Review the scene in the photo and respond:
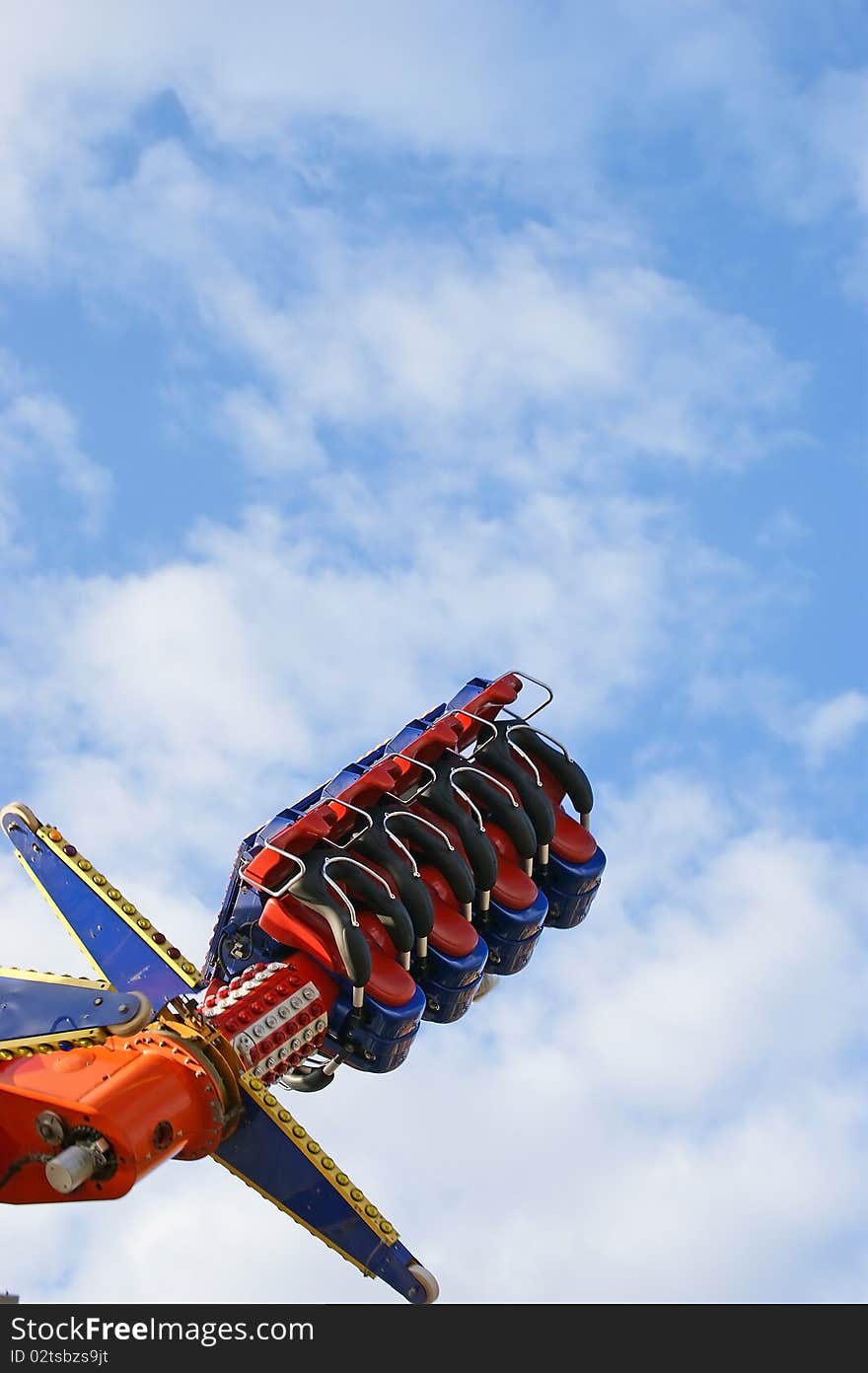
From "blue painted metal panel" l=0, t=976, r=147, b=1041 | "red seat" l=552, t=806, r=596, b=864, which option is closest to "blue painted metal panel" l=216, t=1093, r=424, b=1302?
"blue painted metal panel" l=0, t=976, r=147, b=1041

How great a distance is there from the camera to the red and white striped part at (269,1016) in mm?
15797

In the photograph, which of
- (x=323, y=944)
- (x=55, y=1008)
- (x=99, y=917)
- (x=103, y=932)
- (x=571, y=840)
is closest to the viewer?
(x=55, y=1008)

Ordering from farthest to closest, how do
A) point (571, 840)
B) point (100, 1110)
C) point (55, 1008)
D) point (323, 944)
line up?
1. point (571, 840)
2. point (323, 944)
3. point (55, 1008)
4. point (100, 1110)

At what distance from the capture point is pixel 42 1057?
14062mm

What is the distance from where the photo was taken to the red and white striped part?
51.8 ft

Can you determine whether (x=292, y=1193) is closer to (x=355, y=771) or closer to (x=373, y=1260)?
(x=373, y=1260)

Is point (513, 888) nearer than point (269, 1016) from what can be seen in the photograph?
No

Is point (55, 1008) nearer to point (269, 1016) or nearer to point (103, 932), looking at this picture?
point (269, 1016)

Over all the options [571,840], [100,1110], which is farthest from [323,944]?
[571,840]

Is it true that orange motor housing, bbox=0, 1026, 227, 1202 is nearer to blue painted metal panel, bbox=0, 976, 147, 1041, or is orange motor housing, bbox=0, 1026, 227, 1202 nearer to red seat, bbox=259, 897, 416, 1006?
blue painted metal panel, bbox=0, 976, 147, 1041

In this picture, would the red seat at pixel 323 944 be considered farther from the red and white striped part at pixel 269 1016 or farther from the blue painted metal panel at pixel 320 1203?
the blue painted metal panel at pixel 320 1203

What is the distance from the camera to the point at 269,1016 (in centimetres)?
1617
